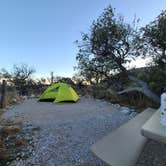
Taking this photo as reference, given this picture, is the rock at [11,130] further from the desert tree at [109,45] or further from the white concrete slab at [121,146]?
the desert tree at [109,45]

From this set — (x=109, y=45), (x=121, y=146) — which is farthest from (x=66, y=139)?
(x=109, y=45)

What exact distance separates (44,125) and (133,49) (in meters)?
3.88

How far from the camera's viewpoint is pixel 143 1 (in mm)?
6277

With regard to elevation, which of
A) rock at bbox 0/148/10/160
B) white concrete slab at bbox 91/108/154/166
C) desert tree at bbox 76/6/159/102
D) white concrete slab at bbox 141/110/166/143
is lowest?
rock at bbox 0/148/10/160

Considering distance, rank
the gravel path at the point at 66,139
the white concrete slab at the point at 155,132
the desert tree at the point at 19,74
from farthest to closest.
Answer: the desert tree at the point at 19,74 < the gravel path at the point at 66,139 < the white concrete slab at the point at 155,132

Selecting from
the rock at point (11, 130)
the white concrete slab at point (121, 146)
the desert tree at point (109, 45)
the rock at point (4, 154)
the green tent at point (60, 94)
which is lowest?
the rock at point (4, 154)

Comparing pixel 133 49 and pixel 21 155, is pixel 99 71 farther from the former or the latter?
pixel 21 155

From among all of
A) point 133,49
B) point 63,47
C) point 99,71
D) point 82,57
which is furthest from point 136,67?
point 63,47

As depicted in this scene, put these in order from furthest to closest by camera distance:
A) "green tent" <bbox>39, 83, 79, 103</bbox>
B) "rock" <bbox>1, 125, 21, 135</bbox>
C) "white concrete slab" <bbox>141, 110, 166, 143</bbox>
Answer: "green tent" <bbox>39, 83, 79, 103</bbox> < "rock" <bbox>1, 125, 21, 135</bbox> < "white concrete slab" <bbox>141, 110, 166, 143</bbox>

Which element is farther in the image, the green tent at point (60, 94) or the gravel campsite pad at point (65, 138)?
the green tent at point (60, 94)

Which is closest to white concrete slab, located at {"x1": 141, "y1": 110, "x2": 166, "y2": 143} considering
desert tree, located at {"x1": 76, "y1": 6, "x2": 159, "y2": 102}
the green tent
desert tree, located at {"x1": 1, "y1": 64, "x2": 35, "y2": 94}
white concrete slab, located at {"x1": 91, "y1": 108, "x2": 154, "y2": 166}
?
white concrete slab, located at {"x1": 91, "y1": 108, "x2": 154, "y2": 166}

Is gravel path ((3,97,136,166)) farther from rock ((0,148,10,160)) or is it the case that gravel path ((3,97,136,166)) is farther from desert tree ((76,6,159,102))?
desert tree ((76,6,159,102))

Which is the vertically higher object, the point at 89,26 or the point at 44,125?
the point at 89,26

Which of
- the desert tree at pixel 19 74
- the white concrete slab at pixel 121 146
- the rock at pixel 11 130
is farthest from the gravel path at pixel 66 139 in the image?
the desert tree at pixel 19 74
